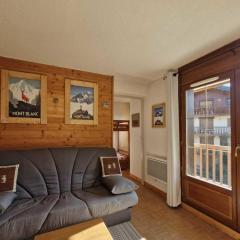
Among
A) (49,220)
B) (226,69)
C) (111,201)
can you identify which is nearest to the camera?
(49,220)

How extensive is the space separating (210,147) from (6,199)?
279cm

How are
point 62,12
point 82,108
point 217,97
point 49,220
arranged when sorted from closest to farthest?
point 62,12, point 49,220, point 217,97, point 82,108

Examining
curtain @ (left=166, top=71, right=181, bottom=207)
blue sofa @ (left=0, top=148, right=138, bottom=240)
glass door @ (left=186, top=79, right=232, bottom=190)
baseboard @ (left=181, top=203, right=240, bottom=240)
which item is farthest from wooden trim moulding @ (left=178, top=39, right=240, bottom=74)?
baseboard @ (left=181, top=203, right=240, bottom=240)

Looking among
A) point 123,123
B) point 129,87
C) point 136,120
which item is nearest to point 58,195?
point 129,87

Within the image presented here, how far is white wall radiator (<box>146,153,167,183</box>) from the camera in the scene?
10.4ft

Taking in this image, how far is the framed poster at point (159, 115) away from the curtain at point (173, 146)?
1.26 feet

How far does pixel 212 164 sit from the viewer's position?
2516mm

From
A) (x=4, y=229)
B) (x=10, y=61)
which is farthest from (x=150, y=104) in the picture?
(x=4, y=229)

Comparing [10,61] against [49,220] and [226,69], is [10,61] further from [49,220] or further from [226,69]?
[226,69]

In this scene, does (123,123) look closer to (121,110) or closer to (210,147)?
(121,110)

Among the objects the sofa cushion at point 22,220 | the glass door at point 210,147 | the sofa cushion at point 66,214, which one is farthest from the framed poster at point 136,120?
the sofa cushion at point 22,220

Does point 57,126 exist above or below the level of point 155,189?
above

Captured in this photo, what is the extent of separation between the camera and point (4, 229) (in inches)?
60.2

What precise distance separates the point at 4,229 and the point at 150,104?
3.18m
